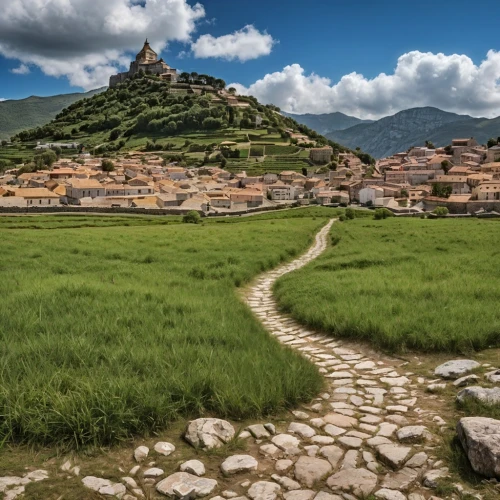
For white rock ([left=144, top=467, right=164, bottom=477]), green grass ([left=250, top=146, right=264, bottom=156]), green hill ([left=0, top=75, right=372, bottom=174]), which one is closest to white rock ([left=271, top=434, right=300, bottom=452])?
white rock ([left=144, top=467, right=164, bottom=477])

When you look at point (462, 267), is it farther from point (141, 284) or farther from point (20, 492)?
point (20, 492)

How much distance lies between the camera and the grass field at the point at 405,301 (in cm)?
707

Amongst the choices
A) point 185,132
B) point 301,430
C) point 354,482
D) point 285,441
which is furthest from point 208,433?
point 185,132

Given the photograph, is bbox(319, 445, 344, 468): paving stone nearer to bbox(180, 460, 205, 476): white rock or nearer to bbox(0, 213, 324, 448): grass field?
bbox(0, 213, 324, 448): grass field

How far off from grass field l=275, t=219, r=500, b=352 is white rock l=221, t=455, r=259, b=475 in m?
3.90

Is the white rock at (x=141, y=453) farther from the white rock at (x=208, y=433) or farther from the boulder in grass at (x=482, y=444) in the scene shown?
the boulder in grass at (x=482, y=444)

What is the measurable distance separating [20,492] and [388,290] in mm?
8283

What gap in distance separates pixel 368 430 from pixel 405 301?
491 centimetres

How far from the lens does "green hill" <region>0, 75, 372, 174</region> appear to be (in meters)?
136

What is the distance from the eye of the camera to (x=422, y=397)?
5.36 m

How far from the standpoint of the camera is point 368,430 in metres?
4.57

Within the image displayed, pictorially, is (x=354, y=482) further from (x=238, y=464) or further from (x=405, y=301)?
(x=405, y=301)

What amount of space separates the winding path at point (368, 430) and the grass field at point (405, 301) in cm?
65

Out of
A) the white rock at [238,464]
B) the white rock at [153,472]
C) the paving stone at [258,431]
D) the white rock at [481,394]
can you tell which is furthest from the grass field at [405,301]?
the white rock at [153,472]
